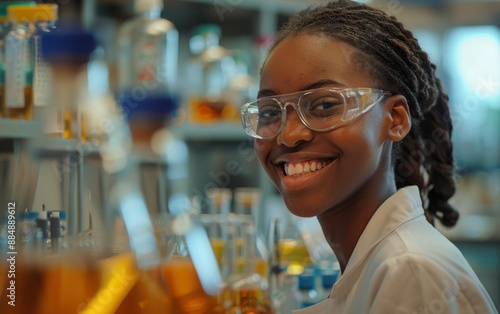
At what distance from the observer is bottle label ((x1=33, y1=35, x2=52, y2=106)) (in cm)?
126

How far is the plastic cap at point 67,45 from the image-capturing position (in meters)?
1.29

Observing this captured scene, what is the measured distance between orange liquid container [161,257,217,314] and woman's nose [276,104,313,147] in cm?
39

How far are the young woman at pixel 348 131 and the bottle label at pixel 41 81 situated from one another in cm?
35

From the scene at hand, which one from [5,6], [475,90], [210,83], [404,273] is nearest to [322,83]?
[404,273]

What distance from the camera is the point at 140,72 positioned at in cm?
238

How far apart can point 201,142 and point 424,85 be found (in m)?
2.08

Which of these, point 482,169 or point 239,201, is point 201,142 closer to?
point 239,201

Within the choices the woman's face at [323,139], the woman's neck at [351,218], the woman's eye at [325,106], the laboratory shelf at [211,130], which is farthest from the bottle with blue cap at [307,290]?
the laboratory shelf at [211,130]

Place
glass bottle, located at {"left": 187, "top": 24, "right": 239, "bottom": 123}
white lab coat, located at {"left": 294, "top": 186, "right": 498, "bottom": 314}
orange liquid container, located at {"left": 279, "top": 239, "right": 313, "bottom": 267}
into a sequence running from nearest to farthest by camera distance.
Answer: white lab coat, located at {"left": 294, "top": 186, "right": 498, "bottom": 314}, orange liquid container, located at {"left": 279, "top": 239, "right": 313, "bottom": 267}, glass bottle, located at {"left": 187, "top": 24, "right": 239, "bottom": 123}

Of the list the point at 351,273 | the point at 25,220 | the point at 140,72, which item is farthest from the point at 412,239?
the point at 140,72

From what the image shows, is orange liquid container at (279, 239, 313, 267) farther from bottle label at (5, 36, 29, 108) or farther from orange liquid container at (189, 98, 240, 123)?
orange liquid container at (189, 98, 240, 123)

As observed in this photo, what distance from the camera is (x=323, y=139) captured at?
111cm

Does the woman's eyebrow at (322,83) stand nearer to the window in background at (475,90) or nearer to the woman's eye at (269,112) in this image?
the woman's eye at (269,112)

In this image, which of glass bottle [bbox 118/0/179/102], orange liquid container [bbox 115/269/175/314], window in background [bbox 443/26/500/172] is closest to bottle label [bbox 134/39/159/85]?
glass bottle [bbox 118/0/179/102]
